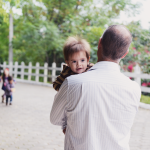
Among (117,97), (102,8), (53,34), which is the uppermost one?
(102,8)

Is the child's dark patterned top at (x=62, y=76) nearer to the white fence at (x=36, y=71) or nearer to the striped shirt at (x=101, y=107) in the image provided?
the striped shirt at (x=101, y=107)

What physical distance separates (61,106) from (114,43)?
531 mm

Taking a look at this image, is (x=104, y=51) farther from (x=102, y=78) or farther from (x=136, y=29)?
(x=136, y=29)

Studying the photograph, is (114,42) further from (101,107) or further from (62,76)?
(62,76)

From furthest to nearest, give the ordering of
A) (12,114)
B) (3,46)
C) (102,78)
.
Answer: (3,46) < (12,114) < (102,78)

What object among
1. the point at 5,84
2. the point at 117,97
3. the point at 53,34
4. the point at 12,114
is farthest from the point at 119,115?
the point at 53,34

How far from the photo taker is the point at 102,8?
20.0 m

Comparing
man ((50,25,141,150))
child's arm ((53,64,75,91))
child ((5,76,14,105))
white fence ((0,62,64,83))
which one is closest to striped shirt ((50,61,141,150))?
man ((50,25,141,150))

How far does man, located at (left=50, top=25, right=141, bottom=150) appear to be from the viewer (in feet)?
4.85

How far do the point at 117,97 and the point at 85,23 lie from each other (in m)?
19.0

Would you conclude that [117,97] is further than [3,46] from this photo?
No

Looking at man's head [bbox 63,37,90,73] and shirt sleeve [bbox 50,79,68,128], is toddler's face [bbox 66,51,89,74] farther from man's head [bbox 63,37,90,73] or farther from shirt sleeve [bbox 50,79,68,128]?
shirt sleeve [bbox 50,79,68,128]

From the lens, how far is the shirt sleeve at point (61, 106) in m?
→ 1.58

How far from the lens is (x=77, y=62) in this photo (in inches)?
95.8
